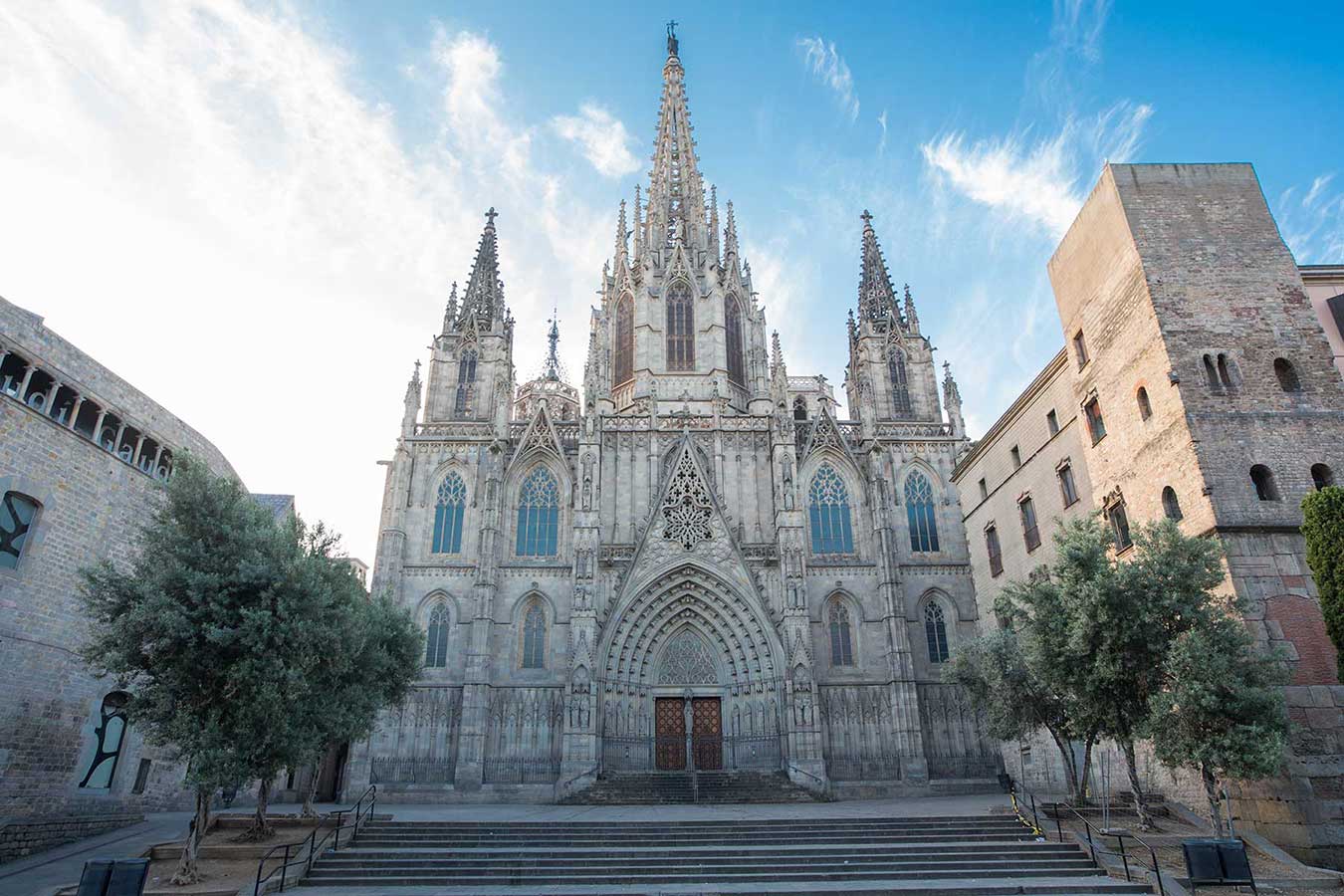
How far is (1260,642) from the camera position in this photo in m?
14.9

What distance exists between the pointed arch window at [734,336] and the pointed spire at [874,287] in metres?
6.12

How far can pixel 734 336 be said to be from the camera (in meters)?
38.8

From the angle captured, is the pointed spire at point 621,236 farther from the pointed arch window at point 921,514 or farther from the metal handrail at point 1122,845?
the metal handrail at point 1122,845

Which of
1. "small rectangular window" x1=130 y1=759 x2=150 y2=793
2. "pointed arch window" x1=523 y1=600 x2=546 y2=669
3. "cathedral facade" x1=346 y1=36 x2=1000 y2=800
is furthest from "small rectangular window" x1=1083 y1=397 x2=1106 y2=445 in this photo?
"small rectangular window" x1=130 y1=759 x2=150 y2=793

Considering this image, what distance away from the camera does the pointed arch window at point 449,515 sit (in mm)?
32062

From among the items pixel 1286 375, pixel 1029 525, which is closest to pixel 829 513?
pixel 1029 525

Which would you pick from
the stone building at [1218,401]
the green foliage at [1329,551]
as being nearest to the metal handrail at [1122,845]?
the stone building at [1218,401]

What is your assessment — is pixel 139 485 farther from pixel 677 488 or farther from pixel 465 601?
pixel 677 488

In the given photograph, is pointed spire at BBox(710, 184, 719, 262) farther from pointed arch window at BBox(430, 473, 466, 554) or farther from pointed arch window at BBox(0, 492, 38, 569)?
pointed arch window at BBox(0, 492, 38, 569)

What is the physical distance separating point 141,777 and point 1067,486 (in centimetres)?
2775

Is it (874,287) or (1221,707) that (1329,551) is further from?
(874,287)

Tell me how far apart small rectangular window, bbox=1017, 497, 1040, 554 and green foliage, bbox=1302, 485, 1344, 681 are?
9978 millimetres

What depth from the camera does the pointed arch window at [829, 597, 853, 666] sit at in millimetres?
30266

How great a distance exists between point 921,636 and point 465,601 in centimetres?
1774
